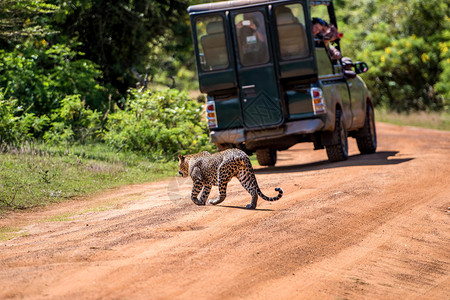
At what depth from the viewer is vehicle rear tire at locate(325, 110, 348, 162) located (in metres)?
15.9

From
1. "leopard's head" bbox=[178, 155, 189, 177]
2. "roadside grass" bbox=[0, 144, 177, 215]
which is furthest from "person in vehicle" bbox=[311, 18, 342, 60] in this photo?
"leopard's head" bbox=[178, 155, 189, 177]

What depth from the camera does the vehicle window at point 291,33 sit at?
49.5 ft

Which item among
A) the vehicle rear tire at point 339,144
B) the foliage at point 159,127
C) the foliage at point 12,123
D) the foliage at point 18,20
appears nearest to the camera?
the vehicle rear tire at point 339,144

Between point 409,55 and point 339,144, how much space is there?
1582 cm

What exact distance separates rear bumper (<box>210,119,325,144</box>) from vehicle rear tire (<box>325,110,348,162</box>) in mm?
884

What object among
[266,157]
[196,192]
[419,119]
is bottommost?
[419,119]

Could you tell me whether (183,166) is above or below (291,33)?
below

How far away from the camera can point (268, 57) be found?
15.1 meters

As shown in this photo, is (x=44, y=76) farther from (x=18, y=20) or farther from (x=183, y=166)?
(x=183, y=166)

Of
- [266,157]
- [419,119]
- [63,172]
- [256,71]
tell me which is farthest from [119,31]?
[419,119]

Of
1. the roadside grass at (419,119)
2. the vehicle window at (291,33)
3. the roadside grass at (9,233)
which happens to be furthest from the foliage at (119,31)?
the roadside grass at (9,233)

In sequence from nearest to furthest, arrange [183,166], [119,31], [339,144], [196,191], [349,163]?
1. [196,191]
2. [183,166]
3. [349,163]
4. [339,144]
5. [119,31]

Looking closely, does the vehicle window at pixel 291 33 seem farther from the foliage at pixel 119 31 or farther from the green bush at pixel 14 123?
the foliage at pixel 119 31

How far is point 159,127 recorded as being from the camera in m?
18.2
